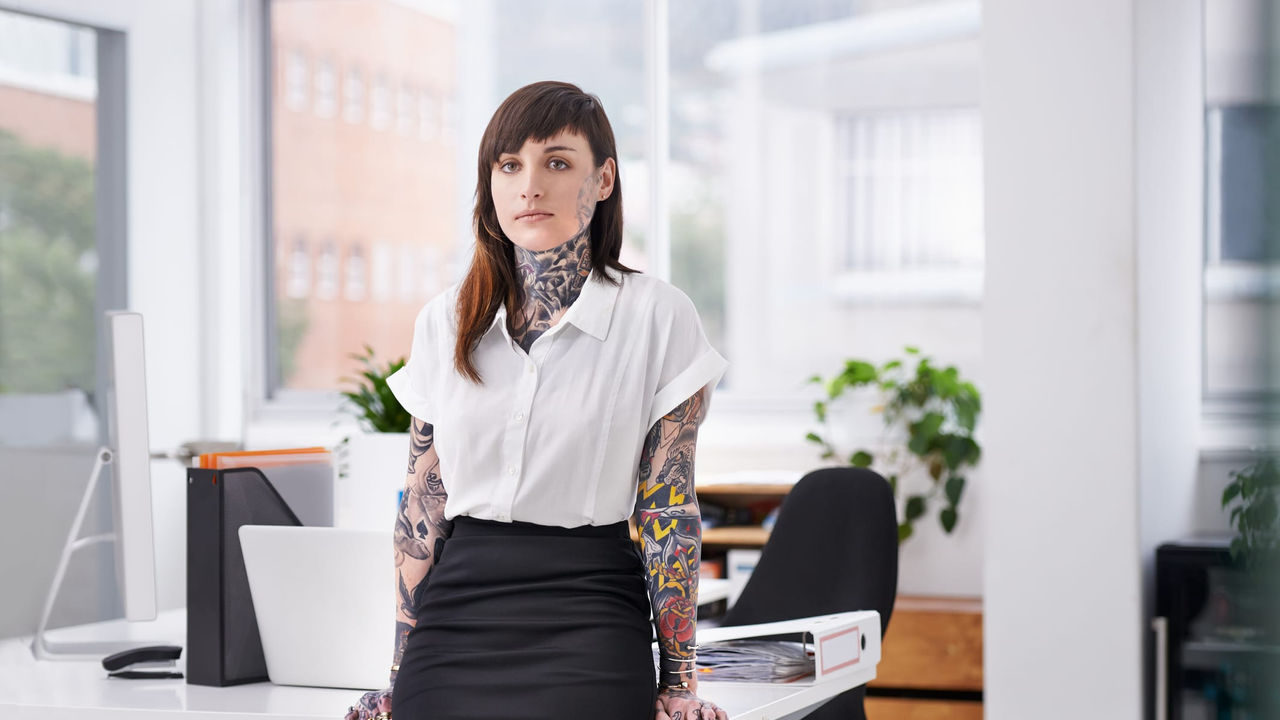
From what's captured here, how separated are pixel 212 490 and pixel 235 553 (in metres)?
0.10

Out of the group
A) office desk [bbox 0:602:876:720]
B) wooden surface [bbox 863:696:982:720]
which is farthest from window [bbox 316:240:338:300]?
office desk [bbox 0:602:876:720]

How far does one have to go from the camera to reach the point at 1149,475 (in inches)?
115

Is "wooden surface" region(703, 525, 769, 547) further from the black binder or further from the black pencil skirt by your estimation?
the black pencil skirt

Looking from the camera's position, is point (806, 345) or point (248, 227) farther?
point (248, 227)

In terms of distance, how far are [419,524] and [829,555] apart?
1.13 m

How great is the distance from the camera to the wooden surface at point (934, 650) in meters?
3.37

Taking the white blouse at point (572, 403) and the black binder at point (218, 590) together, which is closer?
the white blouse at point (572, 403)

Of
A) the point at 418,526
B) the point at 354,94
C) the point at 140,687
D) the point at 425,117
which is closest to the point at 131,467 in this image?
the point at 140,687

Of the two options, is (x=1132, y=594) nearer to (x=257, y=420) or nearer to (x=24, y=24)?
(x=257, y=420)

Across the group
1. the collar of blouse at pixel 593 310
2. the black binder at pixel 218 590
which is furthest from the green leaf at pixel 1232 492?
the black binder at pixel 218 590

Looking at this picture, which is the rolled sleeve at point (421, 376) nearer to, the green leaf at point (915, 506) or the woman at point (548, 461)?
the woman at point (548, 461)

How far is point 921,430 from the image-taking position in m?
3.65

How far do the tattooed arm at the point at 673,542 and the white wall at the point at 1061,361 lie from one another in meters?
1.62

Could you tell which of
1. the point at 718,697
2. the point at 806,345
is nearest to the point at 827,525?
the point at 718,697
